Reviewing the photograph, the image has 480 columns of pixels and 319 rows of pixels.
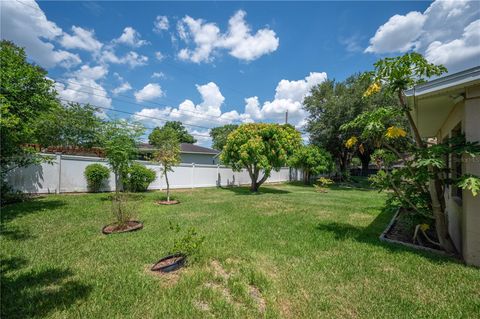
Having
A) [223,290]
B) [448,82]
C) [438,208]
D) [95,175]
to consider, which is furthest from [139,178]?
[448,82]

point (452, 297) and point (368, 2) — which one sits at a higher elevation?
point (368, 2)

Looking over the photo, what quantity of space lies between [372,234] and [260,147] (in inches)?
330

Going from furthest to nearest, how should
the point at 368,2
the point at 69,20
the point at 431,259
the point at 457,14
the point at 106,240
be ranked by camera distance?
the point at 69,20, the point at 368,2, the point at 457,14, the point at 106,240, the point at 431,259

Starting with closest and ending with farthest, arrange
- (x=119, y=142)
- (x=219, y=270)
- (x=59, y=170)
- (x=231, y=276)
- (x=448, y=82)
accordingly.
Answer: (x=231, y=276) → (x=219, y=270) → (x=448, y=82) → (x=119, y=142) → (x=59, y=170)

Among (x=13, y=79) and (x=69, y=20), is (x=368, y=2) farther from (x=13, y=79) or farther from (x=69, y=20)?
(x=69, y=20)

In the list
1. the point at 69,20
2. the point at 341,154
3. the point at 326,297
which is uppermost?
the point at 69,20

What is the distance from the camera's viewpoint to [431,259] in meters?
3.76

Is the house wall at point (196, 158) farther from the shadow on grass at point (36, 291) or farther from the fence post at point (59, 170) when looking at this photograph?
the shadow on grass at point (36, 291)

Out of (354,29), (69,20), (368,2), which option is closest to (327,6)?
(368,2)

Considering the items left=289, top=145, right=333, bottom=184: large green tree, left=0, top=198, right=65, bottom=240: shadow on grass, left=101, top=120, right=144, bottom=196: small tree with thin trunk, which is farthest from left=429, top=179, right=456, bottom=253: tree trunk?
left=289, top=145, right=333, bottom=184: large green tree

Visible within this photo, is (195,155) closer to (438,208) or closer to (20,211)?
(20,211)

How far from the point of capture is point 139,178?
37.9 feet

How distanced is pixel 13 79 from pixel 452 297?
33.4ft

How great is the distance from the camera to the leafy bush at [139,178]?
36.9 feet
